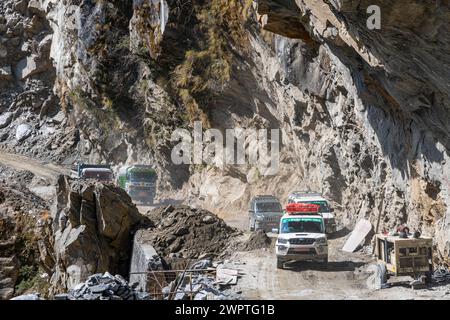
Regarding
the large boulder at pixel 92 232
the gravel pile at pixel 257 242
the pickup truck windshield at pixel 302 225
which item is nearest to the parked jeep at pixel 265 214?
the gravel pile at pixel 257 242

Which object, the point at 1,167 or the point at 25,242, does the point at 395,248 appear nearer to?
the point at 25,242

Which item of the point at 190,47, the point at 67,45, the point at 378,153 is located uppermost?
the point at 67,45

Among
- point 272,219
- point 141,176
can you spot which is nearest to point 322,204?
point 272,219

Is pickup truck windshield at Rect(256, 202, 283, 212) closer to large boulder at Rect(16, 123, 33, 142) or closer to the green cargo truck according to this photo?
the green cargo truck

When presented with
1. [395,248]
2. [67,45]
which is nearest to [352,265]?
[395,248]

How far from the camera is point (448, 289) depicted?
52.4 ft

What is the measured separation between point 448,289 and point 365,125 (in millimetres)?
9379

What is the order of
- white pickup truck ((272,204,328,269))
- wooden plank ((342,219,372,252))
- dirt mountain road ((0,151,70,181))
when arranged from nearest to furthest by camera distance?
white pickup truck ((272,204,328,269))
wooden plank ((342,219,372,252))
dirt mountain road ((0,151,70,181))

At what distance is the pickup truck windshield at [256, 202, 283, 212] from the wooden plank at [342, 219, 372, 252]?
15.5ft

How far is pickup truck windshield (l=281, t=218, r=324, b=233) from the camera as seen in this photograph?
67.0ft

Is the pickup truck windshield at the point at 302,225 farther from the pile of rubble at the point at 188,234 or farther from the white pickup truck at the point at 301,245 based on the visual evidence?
the pile of rubble at the point at 188,234

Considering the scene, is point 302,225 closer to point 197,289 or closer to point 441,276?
point 441,276

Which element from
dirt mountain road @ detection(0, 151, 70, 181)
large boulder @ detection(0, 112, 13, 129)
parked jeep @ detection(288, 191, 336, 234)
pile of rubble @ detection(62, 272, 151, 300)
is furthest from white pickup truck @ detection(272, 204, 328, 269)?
large boulder @ detection(0, 112, 13, 129)

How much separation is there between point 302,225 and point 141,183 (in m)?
24.3
